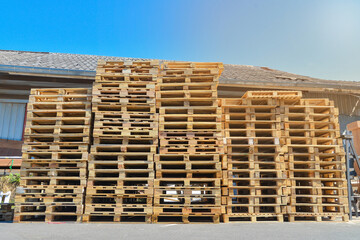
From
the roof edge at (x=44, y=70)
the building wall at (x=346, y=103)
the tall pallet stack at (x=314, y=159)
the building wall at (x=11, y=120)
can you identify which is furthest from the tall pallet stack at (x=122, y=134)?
the building wall at (x=346, y=103)

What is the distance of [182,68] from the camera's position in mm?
8125

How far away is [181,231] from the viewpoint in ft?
19.8

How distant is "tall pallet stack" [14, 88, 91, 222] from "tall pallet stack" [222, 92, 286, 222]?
353cm

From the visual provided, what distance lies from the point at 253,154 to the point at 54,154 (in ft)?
16.1

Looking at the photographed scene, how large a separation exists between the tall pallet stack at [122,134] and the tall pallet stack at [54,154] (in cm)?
29

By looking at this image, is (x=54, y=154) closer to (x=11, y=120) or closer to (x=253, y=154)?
(x=253, y=154)

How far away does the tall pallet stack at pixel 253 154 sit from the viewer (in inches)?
287

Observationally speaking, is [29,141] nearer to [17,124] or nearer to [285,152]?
[17,124]

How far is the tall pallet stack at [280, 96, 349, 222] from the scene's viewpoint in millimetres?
7512

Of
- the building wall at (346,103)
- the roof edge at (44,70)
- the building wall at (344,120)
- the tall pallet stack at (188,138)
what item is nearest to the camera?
the tall pallet stack at (188,138)

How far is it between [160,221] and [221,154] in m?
2.21

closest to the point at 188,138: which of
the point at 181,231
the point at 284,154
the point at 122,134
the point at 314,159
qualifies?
the point at 122,134

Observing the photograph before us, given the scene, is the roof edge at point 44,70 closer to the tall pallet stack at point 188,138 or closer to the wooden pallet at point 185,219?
the tall pallet stack at point 188,138

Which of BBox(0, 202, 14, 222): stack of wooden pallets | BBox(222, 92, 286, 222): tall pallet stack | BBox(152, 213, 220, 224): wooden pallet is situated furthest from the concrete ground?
BBox(0, 202, 14, 222): stack of wooden pallets
